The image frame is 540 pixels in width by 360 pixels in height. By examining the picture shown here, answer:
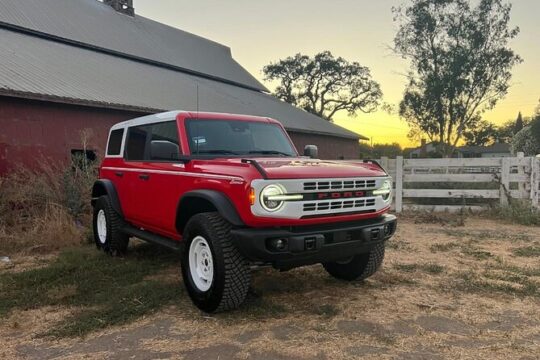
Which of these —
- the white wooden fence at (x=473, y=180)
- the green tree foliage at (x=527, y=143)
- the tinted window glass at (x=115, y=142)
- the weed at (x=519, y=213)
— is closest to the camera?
the tinted window glass at (x=115, y=142)

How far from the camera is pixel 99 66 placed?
56.2ft

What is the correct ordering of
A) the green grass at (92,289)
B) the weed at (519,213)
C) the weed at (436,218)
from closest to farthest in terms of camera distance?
the green grass at (92,289)
the weed at (519,213)
the weed at (436,218)

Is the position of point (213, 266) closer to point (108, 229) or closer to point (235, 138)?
point (235, 138)

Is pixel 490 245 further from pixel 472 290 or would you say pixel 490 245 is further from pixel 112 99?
pixel 112 99

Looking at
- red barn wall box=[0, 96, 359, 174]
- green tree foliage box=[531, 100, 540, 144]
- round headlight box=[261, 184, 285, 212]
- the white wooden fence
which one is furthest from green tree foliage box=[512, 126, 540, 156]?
round headlight box=[261, 184, 285, 212]

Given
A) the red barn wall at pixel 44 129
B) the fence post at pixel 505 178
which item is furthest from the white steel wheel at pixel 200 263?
the fence post at pixel 505 178

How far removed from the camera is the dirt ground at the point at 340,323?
364cm

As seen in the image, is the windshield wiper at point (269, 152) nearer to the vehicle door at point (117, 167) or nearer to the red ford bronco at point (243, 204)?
the red ford bronco at point (243, 204)

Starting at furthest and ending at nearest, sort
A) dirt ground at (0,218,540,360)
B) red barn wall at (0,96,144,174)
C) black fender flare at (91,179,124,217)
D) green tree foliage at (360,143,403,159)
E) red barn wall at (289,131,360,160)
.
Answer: green tree foliage at (360,143,403,159) → red barn wall at (289,131,360,160) → red barn wall at (0,96,144,174) → black fender flare at (91,179,124,217) → dirt ground at (0,218,540,360)

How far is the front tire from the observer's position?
4168 mm

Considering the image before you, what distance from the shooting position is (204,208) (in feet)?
15.4

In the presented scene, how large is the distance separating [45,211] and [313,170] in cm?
661

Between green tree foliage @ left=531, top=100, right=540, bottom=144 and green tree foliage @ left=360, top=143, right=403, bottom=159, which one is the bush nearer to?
green tree foliage @ left=531, top=100, right=540, bottom=144

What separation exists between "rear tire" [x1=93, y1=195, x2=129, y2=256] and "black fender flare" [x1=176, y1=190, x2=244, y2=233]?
209cm
